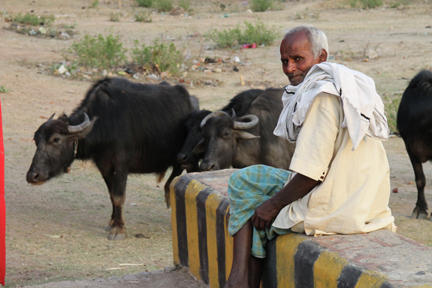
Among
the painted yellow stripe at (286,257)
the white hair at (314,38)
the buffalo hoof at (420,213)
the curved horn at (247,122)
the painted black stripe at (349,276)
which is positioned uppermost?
the white hair at (314,38)

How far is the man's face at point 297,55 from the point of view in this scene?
3.75 m

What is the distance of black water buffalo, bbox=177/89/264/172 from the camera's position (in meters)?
8.14

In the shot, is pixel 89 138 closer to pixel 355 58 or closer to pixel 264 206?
pixel 264 206

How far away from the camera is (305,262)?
3.60 m

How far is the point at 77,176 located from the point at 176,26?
1465cm

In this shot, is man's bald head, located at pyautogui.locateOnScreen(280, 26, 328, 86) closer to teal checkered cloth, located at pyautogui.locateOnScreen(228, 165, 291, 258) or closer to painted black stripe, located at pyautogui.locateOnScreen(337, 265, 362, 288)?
teal checkered cloth, located at pyautogui.locateOnScreen(228, 165, 291, 258)

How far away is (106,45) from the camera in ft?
55.1

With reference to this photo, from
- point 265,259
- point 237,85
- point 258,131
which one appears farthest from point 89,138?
point 237,85

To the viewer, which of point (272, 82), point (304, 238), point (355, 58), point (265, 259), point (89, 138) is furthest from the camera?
point (355, 58)

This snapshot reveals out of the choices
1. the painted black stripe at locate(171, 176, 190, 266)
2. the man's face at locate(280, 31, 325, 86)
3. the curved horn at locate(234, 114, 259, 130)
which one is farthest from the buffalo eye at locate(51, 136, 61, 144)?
the man's face at locate(280, 31, 325, 86)

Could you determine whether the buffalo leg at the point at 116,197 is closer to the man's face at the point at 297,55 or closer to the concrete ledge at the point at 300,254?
the concrete ledge at the point at 300,254

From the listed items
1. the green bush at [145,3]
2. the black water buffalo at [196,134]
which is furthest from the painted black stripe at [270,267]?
the green bush at [145,3]

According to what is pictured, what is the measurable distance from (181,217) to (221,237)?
81 centimetres

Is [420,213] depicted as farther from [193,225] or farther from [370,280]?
[370,280]
